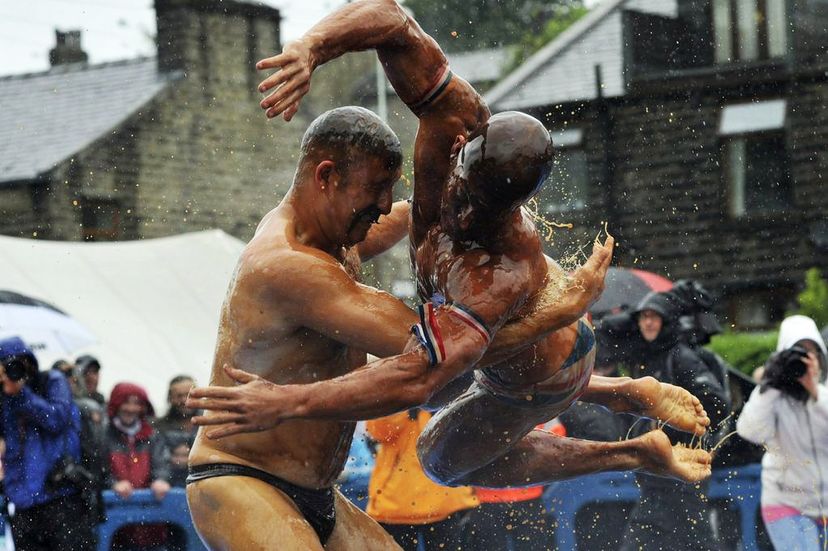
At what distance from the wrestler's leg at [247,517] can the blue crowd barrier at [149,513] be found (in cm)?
420

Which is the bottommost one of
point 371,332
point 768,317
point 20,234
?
point 768,317

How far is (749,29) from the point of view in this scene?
23922mm

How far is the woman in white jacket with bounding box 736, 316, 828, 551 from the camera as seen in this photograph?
7391mm

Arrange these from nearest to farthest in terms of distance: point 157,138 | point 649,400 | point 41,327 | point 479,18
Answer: point 649,400, point 41,327, point 157,138, point 479,18

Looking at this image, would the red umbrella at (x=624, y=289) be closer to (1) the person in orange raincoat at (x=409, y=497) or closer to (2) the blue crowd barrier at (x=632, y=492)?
(2) the blue crowd barrier at (x=632, y=492)

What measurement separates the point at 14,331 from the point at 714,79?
15.0 metres

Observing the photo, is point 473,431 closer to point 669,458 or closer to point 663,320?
point 669,458

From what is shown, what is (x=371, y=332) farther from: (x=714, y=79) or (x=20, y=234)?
(x=714, y=79)

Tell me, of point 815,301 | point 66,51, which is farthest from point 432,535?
point 66,51

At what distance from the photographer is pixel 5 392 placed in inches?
311

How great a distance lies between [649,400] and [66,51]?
21652mm

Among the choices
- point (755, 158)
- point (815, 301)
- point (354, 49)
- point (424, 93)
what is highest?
point (354, 49)

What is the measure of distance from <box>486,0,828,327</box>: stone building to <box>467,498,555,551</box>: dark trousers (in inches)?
539

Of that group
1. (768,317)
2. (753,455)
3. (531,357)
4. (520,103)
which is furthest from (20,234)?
(531,357)
